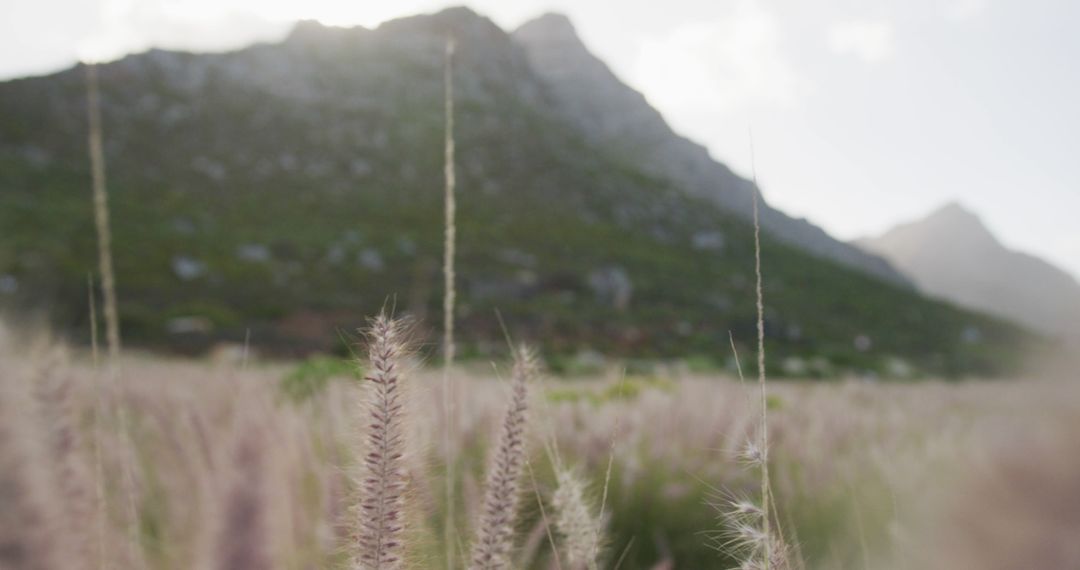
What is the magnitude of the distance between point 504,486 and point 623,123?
135845 mm

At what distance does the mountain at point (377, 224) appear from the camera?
130ft

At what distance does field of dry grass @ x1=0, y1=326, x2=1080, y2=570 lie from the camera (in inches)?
21.3

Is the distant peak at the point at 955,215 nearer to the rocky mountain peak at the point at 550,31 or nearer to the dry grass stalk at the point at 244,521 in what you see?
the rocky mountain peak at the point at 550,31

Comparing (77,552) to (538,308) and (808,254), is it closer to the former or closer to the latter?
(538,308)

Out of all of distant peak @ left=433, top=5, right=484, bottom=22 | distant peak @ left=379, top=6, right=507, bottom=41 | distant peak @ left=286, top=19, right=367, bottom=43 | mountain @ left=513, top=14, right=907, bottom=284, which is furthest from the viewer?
mountain @ left=513, top=14, right=907, bottom=284

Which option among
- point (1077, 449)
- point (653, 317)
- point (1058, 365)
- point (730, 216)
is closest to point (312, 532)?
point (1077, 449)

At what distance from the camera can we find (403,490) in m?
0.69

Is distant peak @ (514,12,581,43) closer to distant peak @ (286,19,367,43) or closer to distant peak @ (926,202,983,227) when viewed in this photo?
distant peak @ (286,19,367,43)

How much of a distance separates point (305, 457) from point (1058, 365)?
1351mm

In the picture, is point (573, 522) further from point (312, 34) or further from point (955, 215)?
point (955, 215)


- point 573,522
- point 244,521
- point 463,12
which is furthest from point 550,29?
point 244,521

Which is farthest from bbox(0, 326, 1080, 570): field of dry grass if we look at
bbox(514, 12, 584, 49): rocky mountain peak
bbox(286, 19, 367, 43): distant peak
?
bbox(514, 12, 584, 49): rocky mountain peak

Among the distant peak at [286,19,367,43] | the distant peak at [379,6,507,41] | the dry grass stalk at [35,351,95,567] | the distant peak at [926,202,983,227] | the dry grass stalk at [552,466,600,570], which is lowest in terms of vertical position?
the dry grass stalk at [552,466,600,570]

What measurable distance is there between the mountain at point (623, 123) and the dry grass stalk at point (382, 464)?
378ft
